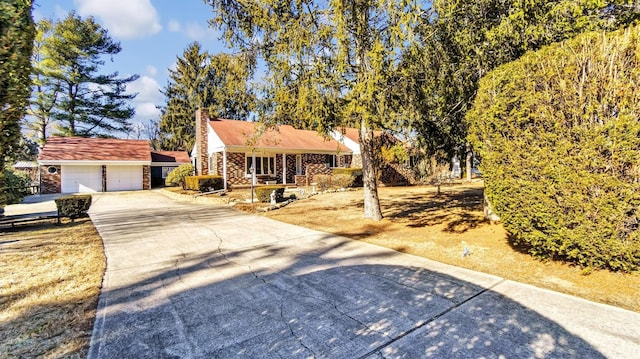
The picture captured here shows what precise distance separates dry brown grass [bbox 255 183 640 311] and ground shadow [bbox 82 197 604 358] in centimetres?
113

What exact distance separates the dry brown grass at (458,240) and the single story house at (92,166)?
17.5 metres

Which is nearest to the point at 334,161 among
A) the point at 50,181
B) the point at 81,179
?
the point at 81,179

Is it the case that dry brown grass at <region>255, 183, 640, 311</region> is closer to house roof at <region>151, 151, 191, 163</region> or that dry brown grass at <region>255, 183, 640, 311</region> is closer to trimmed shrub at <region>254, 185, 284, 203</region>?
trimmed shrub at <region>254, 185, 284, 203</region>

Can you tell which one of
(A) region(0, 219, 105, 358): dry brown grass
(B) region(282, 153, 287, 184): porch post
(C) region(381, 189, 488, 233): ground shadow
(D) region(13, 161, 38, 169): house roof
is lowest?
(A) region(0, 219, 105, 358): dry brown grass

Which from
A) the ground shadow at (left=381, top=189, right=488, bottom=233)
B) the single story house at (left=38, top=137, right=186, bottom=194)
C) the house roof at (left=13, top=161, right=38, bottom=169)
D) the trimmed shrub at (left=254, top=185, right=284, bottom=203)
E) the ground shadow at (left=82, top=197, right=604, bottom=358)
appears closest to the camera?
the ground shadow at (left=82, top=197, right=604, bottom=358)

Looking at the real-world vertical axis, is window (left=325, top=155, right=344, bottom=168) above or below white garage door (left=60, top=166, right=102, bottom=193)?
above

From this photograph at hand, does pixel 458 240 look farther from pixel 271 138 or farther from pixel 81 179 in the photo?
pixel 81 179

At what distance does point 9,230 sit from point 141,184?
17.4 meters

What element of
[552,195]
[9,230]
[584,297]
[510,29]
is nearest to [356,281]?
[584,297]

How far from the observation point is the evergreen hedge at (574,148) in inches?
155

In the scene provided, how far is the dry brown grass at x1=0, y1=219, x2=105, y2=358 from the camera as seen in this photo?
288cm

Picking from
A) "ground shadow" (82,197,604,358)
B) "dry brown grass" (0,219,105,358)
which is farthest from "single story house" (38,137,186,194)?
"ground shadow" (82,197,604,358)

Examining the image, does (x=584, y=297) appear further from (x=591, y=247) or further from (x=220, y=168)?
(x=220, y=168)

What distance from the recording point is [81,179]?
22.9 metres
